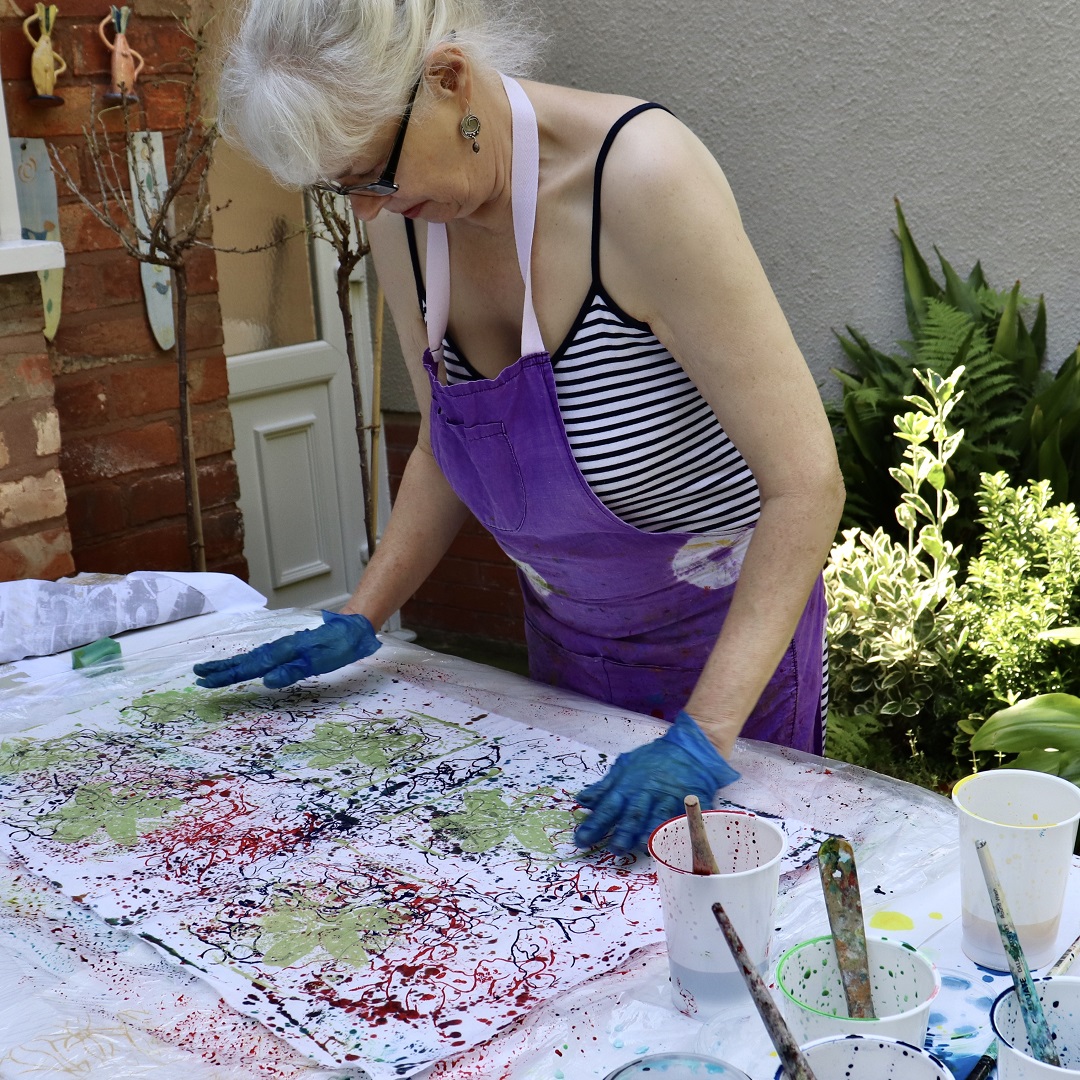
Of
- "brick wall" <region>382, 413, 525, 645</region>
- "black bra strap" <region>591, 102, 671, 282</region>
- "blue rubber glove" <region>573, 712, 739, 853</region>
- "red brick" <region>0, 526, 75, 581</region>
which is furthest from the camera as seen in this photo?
"brick wall" <region>382, 413, 525, 645</region>

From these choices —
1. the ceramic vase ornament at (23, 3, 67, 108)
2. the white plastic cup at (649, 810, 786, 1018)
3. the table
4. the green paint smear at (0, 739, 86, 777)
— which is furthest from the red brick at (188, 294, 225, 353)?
the white plastic cup at (649, 810, 786, 1018)

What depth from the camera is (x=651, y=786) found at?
1175mm

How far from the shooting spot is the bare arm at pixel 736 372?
1312mm

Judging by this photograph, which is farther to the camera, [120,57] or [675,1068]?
[120,57]

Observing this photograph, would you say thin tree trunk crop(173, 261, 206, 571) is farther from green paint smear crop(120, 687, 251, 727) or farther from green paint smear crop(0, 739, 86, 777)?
green paint smear crop(0, 739, 86, 777)

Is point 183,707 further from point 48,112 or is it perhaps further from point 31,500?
point 48,112

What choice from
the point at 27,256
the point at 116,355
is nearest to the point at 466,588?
the point at 116,355

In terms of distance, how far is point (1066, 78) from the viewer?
2.82m

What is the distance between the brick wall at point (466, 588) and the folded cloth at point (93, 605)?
212cm

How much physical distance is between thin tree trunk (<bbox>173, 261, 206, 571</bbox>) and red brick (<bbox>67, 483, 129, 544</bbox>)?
0.58 feet

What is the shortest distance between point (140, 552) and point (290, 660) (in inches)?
64.7

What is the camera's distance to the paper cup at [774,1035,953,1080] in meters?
0.65

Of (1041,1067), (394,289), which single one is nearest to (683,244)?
(394,289)

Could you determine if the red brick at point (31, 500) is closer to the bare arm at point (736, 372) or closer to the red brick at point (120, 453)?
the red brick at point (120, 453)
